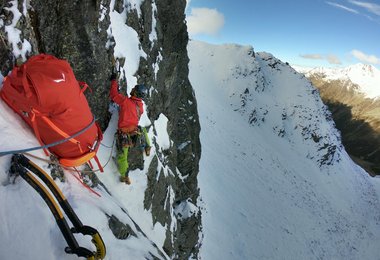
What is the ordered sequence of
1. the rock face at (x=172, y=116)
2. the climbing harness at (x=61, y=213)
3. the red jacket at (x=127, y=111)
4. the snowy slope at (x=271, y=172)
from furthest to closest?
the snowy slope at (x=271, y=172), the rock face at (x=172, y=116), the red jacket at (x=127, y=111), the climbing harness at (x=61, y=213)

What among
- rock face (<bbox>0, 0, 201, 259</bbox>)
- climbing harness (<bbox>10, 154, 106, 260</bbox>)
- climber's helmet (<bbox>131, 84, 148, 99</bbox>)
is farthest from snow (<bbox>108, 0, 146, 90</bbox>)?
climbing harness (<bbox>10, 154, 106, 260</bbox>)

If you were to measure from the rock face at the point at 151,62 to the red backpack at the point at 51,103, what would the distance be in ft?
2.58

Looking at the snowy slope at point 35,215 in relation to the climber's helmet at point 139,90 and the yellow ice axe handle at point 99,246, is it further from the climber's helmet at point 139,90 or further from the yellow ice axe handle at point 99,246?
the climber's helmet at point 139,90

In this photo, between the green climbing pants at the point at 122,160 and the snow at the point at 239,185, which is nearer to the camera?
the snow at the point at 239,185

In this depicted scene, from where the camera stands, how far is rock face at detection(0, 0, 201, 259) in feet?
20.6

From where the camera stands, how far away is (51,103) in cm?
459

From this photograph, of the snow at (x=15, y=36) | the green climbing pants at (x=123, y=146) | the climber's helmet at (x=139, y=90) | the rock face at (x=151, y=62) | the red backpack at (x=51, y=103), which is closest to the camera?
the red backpack at (x=51, y=103)

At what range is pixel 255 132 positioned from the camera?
44.1m

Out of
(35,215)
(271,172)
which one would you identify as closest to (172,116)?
(35,215)

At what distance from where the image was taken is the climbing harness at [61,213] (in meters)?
3.63

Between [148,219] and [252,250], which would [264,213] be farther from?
[148,219]

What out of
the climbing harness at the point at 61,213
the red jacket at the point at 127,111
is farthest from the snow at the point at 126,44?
the climbing harness at the point at 61,213

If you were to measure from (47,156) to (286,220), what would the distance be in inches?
1199

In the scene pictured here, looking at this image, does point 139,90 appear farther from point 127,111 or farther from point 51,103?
point 51,103
